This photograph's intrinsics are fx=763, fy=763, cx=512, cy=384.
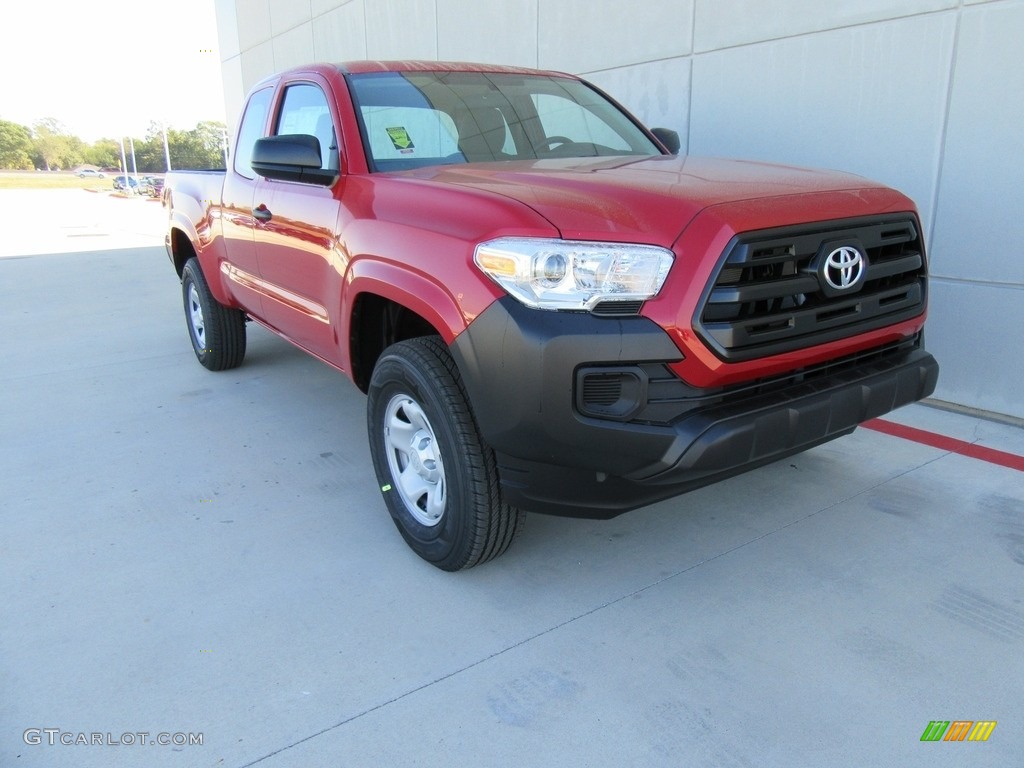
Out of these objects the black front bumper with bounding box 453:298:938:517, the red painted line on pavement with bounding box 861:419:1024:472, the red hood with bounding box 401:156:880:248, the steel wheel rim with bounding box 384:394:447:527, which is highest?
the red hood with bounding box 401:156:880:248

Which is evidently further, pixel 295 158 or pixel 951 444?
pixel 951 444

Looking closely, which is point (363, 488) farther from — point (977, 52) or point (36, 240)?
point (36, 240)

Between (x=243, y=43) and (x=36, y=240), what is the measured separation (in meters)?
6.12

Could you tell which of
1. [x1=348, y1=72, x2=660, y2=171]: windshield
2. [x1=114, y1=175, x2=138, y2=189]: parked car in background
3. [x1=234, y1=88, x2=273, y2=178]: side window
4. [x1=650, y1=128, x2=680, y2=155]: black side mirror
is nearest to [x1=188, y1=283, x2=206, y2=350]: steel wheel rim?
[x1=234, y1=88, x2=273, y2=178]: side window

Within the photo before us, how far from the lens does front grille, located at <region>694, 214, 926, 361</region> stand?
2.21m

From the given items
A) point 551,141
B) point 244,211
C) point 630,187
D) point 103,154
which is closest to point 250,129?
point 244,211

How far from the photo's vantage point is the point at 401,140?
3.31 metres

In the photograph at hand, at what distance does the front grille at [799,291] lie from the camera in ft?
7.27

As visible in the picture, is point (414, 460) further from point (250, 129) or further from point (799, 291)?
point (250, 129)

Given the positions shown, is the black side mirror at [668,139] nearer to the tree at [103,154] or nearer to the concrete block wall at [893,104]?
the concrete block wall at [893,104]

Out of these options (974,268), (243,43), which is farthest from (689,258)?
(243,43)

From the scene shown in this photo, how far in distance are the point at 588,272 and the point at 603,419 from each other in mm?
426

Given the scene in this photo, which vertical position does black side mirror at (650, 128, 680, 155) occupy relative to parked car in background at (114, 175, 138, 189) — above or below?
above

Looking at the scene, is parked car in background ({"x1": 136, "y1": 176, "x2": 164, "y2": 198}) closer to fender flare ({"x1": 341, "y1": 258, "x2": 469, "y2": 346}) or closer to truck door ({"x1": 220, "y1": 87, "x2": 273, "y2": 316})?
truck door ({"x1": 220, "y1": 87, "x2": 273, "y2": 316})
